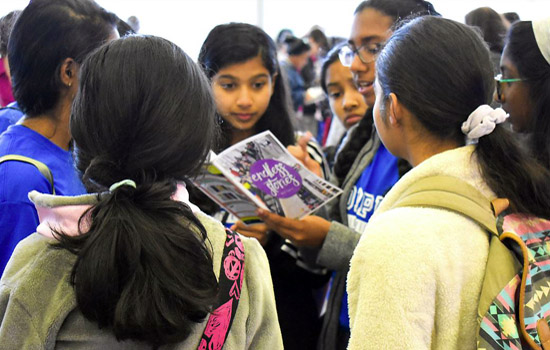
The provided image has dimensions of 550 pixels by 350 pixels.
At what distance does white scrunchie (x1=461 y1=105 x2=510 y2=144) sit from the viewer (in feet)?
3.98

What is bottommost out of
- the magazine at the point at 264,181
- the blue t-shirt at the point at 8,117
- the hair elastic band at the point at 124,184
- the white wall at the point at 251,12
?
the white wall at the point at 251,12

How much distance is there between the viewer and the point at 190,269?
3.41 feet

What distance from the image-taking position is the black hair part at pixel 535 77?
1.55 metres

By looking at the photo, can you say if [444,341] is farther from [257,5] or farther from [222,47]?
[257,5]

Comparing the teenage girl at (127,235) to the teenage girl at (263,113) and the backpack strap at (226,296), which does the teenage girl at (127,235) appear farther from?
the teenage girl at (263,113)

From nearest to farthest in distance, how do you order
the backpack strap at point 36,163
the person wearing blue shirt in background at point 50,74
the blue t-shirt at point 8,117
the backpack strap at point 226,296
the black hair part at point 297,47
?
the backpack strap at point 226,296, the backpack strap at point 36,163, the person wearing blue shirt in background at point 50,74, the blue t-shirt at point 8,117, the black hair part at point 297,47

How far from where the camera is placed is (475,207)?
3.75ft

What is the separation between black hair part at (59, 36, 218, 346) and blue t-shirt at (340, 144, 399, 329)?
0.81m

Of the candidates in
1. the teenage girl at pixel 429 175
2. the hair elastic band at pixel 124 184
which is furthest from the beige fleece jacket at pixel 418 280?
the hair elastic band at pixel 124 184

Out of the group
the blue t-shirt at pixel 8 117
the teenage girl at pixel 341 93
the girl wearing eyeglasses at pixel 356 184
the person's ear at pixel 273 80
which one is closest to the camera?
the girl wearing eyeglasses at pixel 356 184

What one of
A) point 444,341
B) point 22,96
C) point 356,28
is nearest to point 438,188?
point 444,341

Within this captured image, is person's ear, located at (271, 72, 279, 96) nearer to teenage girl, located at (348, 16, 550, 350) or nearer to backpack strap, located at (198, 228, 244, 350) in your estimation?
teenage girl, located at (348, 16, 550, 350)

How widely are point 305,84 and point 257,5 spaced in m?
3.15

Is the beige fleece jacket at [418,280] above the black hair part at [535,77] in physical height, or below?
below
